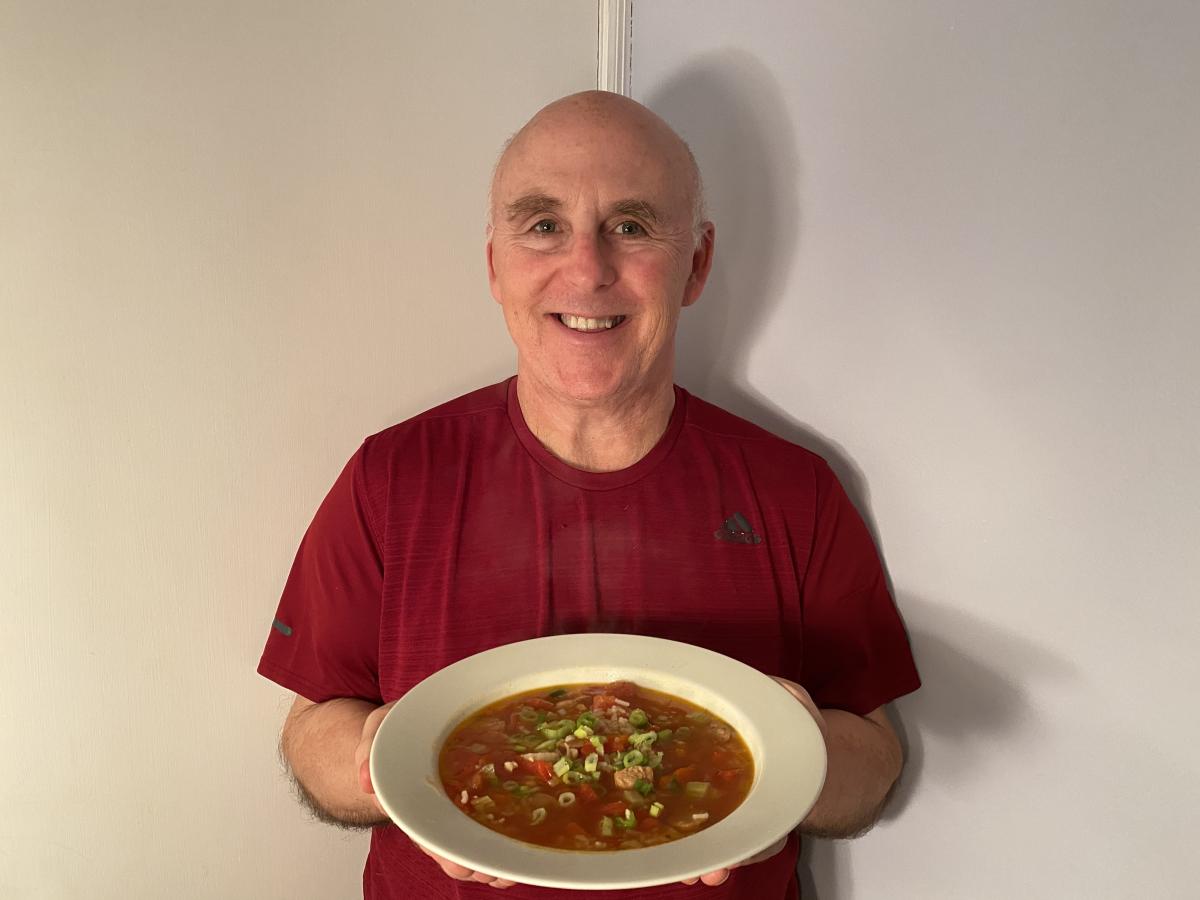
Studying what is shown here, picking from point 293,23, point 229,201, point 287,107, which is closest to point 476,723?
point 229,201

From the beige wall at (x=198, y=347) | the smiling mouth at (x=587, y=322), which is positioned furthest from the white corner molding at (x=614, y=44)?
the smiling mouth at (x=587, y=322)

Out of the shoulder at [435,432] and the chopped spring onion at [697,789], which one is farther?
the shoulder at [435,432]

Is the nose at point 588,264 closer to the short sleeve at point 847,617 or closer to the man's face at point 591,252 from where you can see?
the man's face at point 591,252

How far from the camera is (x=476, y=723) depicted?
1.38 meters

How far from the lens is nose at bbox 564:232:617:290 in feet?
5.36

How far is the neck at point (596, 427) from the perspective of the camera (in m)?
1.75

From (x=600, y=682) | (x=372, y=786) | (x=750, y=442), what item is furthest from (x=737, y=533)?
(x=372, y=786)

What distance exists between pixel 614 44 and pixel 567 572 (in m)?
1.31

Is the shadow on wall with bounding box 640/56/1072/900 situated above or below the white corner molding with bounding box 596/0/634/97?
below

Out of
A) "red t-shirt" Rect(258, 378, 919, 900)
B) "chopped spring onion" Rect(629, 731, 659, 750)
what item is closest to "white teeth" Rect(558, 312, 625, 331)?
"red t-shirt" Rect(258, 378, 919, 900)

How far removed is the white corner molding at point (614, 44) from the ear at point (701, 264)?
56 centimetres

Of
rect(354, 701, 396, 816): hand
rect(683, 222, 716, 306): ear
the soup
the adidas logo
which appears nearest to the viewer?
the soup

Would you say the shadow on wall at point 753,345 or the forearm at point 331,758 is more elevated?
the shadow on wall at point 753,345

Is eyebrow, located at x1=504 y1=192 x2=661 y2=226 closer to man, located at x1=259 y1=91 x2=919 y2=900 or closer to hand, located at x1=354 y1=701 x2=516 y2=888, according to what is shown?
man, located at x1=259 y1=91 x2=919 y2=900
